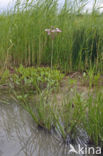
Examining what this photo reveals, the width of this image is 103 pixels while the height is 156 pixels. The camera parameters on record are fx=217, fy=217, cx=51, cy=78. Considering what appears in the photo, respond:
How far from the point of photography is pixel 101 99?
5.18 feet

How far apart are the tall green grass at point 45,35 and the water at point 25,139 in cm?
167

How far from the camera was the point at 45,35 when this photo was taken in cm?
370

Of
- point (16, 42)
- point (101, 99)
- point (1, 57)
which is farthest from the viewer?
point (16, 42)

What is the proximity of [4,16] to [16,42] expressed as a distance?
62cm

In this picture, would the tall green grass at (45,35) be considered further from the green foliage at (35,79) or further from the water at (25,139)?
the water at (25,139)

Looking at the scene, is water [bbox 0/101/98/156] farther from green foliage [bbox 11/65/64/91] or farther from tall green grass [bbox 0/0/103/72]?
tall green grass [bbox 0/0/103/72]

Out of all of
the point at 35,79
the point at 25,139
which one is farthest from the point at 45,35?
the point at 25,139

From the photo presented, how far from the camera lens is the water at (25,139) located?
1.52 metres

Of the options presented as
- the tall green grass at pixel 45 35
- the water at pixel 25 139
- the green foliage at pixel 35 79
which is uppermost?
the tall green grass at pixel 45 35

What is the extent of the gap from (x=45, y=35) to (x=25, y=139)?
2354 millimetres

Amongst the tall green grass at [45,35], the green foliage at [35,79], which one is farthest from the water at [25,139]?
the tall green grass at [45,35]

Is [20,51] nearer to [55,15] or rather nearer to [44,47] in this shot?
[44,47]

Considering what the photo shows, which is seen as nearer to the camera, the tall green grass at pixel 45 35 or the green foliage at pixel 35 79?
the green foliage at pixel 35 79

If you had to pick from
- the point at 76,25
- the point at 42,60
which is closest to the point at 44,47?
the point at 42,60
